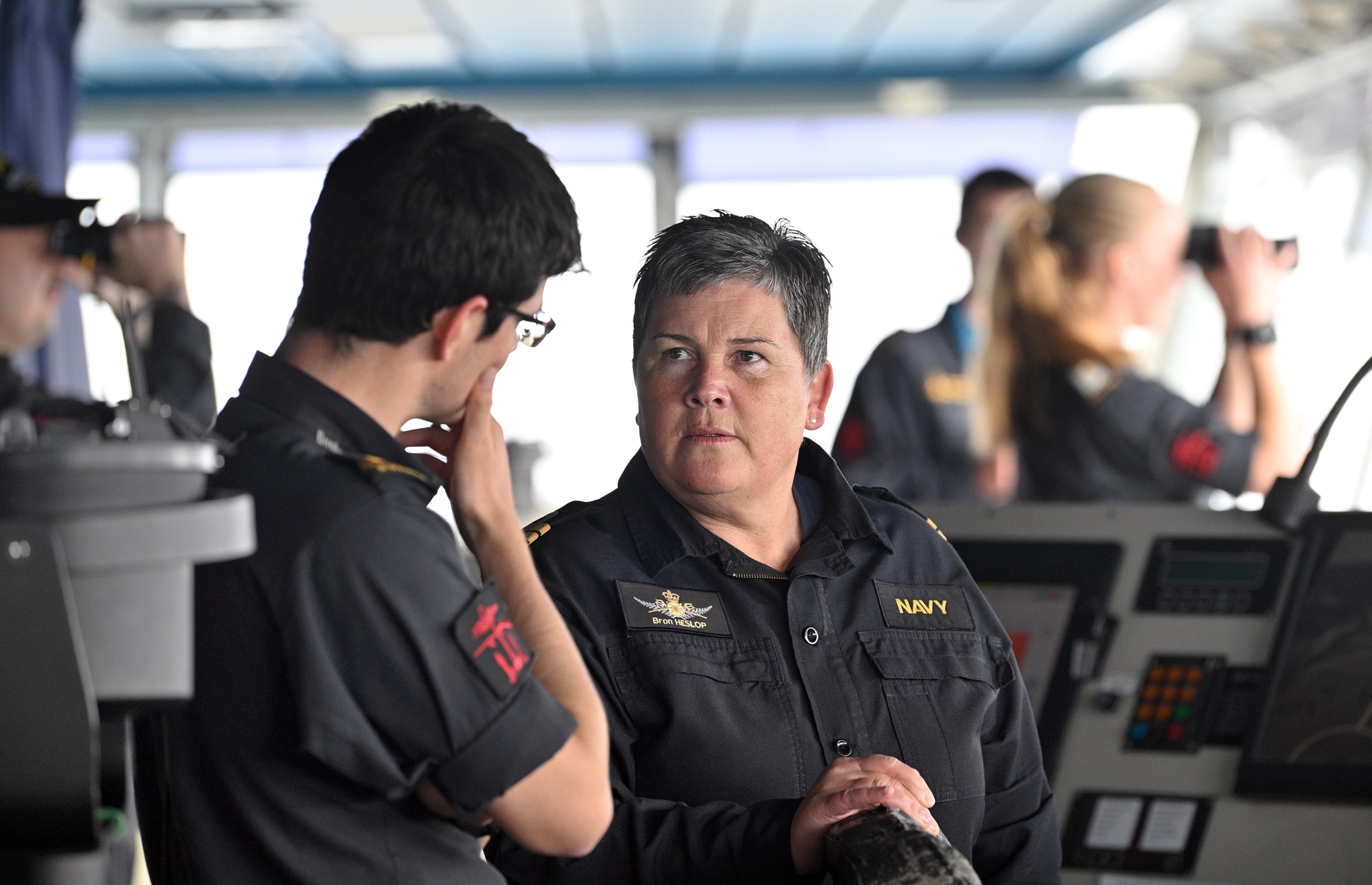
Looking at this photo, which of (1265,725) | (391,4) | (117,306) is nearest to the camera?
(117,306)

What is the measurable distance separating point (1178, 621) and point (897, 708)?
0.59 metres

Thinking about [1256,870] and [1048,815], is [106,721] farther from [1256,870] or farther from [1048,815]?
[1256,870]

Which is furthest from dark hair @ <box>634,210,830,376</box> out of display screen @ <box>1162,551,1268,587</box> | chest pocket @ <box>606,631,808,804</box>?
display screen @ <box>1162,551,1268,587</box>

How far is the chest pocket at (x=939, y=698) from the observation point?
1354 mm

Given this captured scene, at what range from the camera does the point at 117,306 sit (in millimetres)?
957

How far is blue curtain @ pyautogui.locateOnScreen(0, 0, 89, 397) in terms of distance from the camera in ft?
10.6

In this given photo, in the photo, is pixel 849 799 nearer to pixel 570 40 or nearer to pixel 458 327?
pixel 458 327

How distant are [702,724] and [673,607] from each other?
0.13 meters

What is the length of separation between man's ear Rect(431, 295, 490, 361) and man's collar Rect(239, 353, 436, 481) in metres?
0.09

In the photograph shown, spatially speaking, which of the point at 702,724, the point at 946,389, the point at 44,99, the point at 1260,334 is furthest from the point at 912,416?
the point at 44,99

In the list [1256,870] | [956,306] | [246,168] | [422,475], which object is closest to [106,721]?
→ [422,475]

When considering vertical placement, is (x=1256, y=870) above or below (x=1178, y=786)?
below

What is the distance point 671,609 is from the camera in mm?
1351

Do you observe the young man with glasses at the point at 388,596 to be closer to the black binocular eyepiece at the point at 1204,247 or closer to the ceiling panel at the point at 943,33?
the black binocular eyepiece at the point at 1204,247
